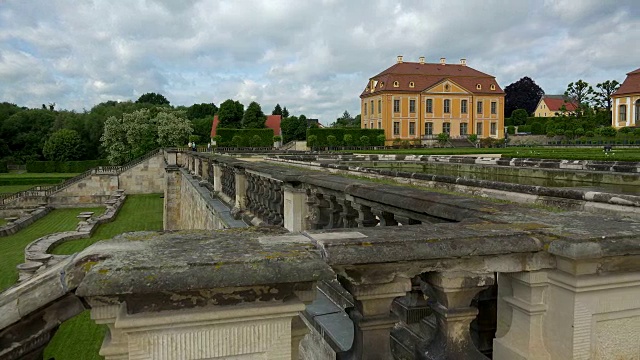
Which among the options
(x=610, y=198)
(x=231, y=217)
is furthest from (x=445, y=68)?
(x=610, y=198)

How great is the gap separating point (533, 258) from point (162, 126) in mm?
52349

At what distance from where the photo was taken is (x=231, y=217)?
30.2 ft

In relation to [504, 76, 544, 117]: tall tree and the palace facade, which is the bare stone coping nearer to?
the palace facade

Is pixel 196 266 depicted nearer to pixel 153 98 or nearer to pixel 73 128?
pixel 73 128

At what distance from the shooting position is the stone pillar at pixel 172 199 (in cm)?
2339

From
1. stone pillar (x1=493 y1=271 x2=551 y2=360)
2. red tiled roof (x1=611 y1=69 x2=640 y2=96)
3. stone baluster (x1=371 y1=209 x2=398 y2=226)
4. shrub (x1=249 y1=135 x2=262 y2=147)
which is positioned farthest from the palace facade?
stone pillar (x1=493 y1=271 x2=551 y2=360)

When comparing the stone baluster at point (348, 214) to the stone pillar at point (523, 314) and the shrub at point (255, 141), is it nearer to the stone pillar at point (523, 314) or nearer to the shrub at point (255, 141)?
the stone pillar at point (523, 314)

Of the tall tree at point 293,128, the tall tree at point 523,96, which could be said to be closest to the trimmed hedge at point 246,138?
the tall tree at point 293,128

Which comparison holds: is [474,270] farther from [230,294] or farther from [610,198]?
[610,198]

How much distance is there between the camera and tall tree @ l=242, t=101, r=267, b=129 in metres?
70.1

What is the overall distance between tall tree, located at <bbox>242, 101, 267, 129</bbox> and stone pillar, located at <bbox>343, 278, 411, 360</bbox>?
68479 millimetres

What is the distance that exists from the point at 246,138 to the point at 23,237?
1033 inches

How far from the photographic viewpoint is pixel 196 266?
1.71 m

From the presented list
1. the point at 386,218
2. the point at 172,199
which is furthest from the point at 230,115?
the point at 386,218
